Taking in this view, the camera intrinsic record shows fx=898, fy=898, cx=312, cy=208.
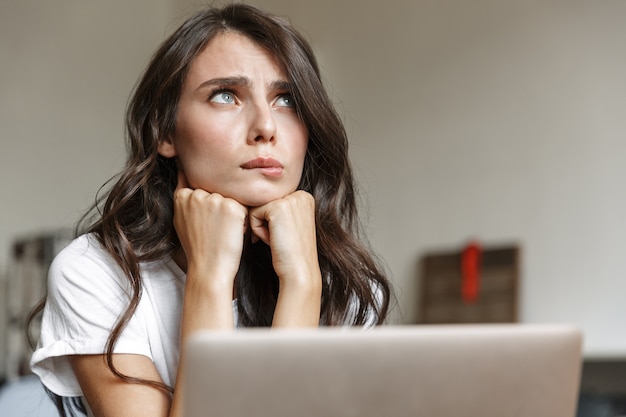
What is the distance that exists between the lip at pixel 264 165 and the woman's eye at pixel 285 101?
0.11m

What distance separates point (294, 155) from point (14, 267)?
4115mm

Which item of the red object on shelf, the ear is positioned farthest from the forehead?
the red object on shelf

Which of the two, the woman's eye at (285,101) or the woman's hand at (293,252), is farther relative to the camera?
the woman's eye at (285,101)

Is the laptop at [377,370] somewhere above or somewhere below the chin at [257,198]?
below

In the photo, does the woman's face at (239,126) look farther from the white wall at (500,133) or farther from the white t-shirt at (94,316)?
the white wall at (500,133)

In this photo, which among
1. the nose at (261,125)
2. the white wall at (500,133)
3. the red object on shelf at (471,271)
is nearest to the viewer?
the nose at (261,125)

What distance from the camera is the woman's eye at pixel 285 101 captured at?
1.40 m

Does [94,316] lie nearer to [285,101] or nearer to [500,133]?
[285,101]

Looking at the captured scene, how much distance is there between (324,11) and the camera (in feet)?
19.3

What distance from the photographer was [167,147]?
4.70ft

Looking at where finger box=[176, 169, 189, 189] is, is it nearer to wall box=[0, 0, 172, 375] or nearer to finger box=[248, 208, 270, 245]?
finger box=[248, 208, 270, 245]

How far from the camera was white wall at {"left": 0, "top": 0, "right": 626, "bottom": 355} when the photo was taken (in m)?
4.14

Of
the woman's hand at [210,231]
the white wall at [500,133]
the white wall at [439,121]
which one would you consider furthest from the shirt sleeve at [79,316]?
the white wall at [439,121]

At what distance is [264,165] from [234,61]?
17cm
